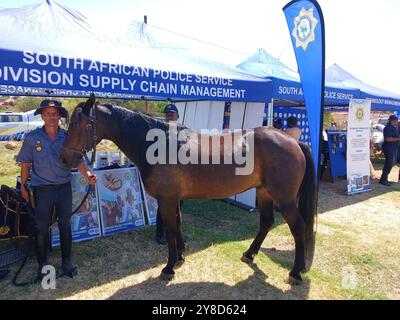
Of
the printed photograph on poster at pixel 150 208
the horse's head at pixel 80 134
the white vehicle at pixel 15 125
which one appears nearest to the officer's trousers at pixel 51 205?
the horse's head at pixel 80 134

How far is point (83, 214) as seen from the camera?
4219mm

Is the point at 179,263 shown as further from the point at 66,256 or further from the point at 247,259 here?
the point at 66,256

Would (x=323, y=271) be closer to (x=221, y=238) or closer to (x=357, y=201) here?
(x=221, y=238)

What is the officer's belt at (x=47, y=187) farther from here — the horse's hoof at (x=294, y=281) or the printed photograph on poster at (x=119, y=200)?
the horse's hoof at (x=294, y=281)

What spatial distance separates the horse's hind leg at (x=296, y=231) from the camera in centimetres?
324

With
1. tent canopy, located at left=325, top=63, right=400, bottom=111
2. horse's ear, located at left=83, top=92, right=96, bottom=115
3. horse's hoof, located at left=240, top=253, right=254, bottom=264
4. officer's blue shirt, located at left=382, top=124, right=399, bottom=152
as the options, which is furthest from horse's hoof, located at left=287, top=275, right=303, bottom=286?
officer's blue shirt, located at left=382, top=124, right=399, bottom=152

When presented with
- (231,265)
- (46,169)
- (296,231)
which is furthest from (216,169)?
(46,169)

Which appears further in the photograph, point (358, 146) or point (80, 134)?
point (358, 146)

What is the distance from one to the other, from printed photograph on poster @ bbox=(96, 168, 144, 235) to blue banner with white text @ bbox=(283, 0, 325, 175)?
278cm

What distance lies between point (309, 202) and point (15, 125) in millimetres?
15549

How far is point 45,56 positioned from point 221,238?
332 centimetres

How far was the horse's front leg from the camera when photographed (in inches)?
127
